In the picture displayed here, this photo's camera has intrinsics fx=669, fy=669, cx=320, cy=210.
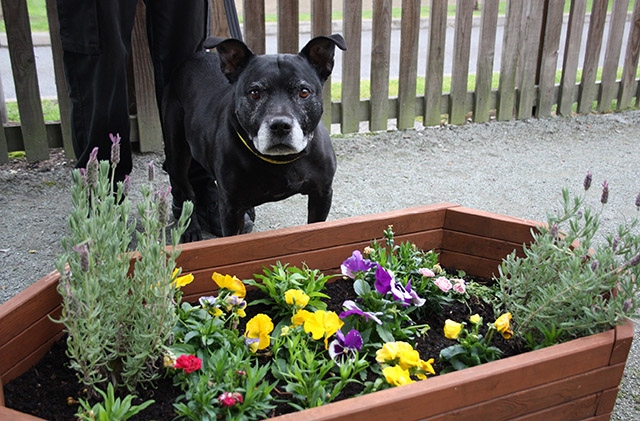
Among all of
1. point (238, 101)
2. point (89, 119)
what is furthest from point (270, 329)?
point (89, 119)

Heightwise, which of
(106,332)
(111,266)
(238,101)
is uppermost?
(238,101)

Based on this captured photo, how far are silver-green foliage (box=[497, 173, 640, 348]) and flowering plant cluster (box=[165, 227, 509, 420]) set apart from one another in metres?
0.12

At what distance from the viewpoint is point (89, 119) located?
3.67 m

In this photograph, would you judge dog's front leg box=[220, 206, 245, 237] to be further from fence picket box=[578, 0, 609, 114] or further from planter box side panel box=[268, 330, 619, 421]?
fence picket box=[578, 0, 609, 114]

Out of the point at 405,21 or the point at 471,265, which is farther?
the point at 405,21

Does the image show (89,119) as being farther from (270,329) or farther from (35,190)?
(270,329)

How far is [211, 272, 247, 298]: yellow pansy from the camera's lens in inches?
89.1

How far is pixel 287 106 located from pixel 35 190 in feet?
8.78

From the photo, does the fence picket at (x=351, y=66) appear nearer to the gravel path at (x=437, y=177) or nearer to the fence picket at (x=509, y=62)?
the gravel path at (x=437, y=177)

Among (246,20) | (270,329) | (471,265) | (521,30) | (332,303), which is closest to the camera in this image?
(270,329)

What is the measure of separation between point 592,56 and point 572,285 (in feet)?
17.0

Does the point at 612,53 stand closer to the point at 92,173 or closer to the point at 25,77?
the point at 25,77

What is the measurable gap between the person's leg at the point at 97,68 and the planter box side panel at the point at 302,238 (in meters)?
1.56

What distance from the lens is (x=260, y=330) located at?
2078 mm
